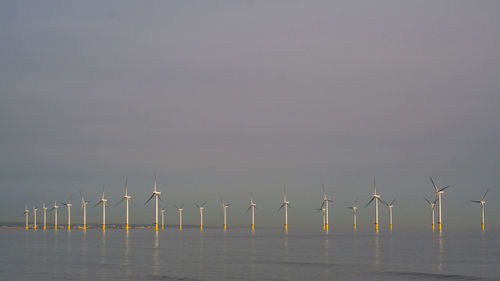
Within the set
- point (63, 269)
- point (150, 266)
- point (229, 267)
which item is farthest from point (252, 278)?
point (63, 269)

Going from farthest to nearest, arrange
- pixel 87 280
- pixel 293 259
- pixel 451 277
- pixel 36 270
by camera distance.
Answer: pixel 293 259
pixel 36 270
pixel 451 277
pixel 87 280

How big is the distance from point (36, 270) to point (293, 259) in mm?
39765

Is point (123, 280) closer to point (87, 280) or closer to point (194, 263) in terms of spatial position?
point (87, 280)

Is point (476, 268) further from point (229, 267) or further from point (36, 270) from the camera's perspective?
point (36, 270)

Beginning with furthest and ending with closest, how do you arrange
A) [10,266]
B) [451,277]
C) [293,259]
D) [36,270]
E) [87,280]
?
[293,259]
[10,266]
[36,270]
[451,277]
[87,280]

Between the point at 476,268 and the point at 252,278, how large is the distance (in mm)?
34312

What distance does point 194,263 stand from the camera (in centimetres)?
8856

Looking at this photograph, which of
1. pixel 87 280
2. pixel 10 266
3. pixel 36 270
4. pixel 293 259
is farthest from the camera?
pixel 293 259

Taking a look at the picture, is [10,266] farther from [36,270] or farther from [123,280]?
[123,280]

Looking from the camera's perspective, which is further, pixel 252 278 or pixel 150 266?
pixel 150 266

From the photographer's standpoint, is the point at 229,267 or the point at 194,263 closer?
the point at 229,267

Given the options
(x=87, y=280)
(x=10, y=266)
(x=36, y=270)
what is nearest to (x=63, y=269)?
(x=36, y=270)

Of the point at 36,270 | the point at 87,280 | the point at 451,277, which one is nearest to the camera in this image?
the point at 87,280

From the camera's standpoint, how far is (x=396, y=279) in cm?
6831
